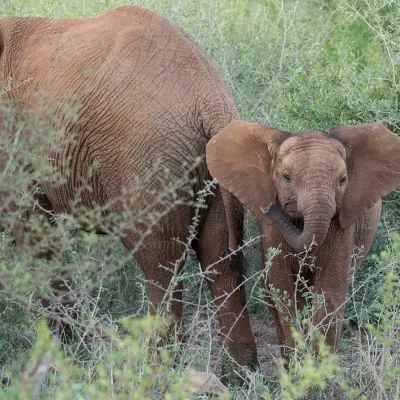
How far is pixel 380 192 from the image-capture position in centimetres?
492

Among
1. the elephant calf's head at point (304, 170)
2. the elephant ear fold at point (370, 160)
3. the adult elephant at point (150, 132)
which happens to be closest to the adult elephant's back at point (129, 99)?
the adult elephant at point (150, 132)

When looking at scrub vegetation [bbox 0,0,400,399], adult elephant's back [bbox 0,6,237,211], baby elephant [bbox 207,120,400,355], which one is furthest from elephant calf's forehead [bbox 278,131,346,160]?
scrub vegetation [bbox 0,0,400,399]

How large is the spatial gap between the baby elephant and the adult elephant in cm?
12

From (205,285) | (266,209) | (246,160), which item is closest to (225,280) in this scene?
(266,209)

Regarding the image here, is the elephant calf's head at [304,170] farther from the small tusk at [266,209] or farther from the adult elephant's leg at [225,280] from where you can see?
the adult elephant's leg at [225,280]

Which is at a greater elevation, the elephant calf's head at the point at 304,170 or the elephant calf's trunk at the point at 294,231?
the elephant calf's head at the point at 304,170

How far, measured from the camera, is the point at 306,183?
4.57 metres

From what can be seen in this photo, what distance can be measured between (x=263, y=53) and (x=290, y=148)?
311 cm

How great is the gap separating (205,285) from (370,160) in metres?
1.82

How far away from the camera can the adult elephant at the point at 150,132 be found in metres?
4.78

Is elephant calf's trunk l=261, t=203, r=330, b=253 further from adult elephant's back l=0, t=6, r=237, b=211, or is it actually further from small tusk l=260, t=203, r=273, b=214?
adult elephant's back l=0, t=6, r=237, b=211

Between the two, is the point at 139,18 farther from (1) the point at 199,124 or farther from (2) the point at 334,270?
(2) the point at 334,270

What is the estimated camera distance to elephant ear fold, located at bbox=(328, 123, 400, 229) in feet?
16.0

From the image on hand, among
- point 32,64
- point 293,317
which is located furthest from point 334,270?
point 32,64
